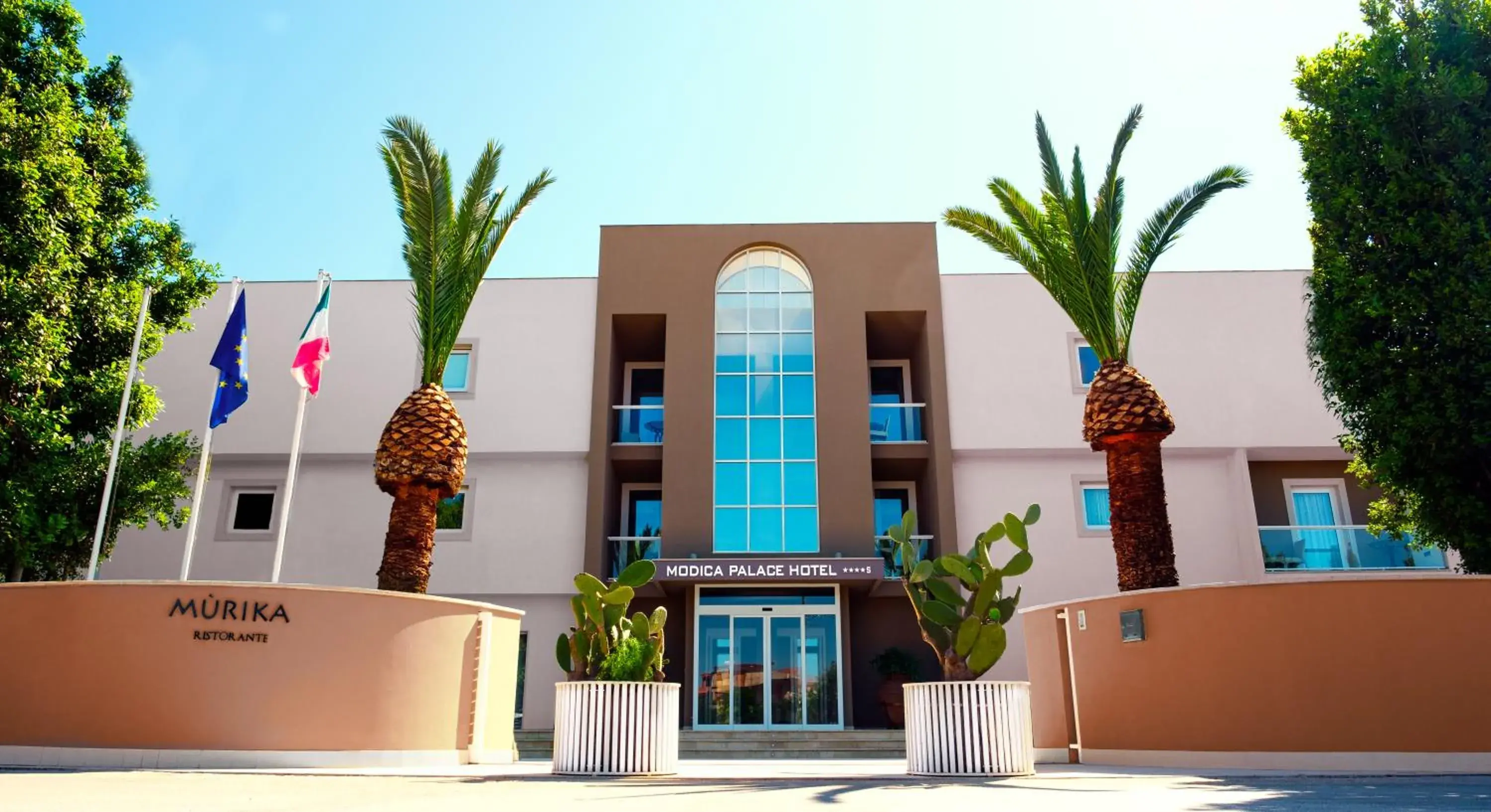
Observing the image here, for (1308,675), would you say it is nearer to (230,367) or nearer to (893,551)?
(893,551)

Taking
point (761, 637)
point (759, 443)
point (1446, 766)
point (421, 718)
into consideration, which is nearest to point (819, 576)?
point (761, 637)

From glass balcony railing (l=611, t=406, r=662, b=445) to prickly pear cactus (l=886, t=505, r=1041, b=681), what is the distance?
11967 mm

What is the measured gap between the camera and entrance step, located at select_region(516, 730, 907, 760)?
Result: 1638 centimetres

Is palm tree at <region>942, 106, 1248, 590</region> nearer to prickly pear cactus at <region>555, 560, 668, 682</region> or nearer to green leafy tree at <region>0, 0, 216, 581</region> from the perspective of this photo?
prickly pear cactus at <region>555, 560, 668, 682</region>

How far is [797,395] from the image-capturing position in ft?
70.1

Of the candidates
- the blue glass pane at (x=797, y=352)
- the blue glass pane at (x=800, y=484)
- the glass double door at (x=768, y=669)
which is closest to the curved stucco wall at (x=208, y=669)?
the glass double door at (x=768, y=669)

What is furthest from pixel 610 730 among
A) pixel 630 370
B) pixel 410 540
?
pixel 630 370

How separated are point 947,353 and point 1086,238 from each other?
7632mm

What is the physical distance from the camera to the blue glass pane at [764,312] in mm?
21938

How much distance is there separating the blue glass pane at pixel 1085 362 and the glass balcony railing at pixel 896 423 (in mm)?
3484

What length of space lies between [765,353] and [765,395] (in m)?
0.99

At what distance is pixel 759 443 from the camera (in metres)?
21.0

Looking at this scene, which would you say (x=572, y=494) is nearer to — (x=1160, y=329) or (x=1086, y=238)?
(x=1086, y=238)

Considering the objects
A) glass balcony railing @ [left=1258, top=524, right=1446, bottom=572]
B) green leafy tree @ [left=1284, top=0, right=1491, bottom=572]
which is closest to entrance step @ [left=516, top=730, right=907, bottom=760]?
green leafy tree @ [left=1284, top=0, right=1491, bottom=572]
